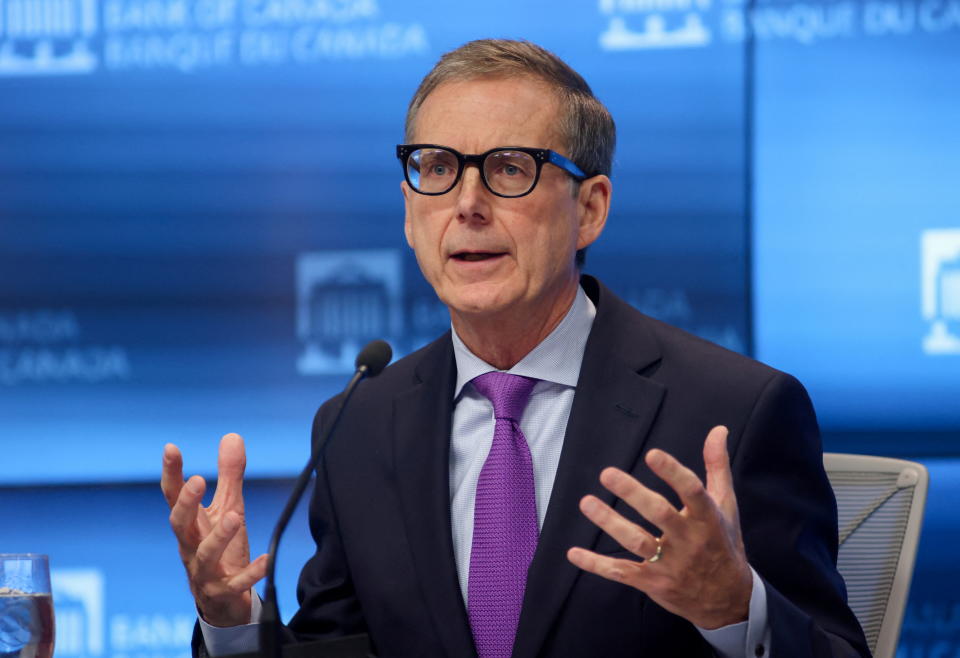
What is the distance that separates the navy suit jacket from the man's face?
0.17 metres

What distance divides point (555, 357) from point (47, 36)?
219cm

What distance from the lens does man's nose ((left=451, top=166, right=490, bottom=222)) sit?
1766mm

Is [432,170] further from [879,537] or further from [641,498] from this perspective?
[879,537]

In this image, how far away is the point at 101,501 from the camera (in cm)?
327

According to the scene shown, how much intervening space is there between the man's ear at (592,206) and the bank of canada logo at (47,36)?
1.97 m

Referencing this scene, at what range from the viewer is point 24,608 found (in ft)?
4.50

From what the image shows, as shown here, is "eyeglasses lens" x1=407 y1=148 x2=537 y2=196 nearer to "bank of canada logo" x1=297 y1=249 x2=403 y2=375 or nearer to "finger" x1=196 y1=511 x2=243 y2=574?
"finger" x1=196 y1=511 x2=243 y2=574

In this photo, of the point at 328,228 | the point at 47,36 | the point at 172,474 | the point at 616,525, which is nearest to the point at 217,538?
the point at 172,474

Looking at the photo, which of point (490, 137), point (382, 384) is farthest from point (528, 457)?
point (490, 137)

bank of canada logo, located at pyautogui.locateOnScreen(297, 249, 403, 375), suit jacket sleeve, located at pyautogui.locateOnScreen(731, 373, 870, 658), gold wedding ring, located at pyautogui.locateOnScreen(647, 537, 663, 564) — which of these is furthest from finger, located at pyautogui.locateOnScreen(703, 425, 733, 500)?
bank of canada logo, located at pyautogui.locateOnScreen(297, 249, 403, 375)

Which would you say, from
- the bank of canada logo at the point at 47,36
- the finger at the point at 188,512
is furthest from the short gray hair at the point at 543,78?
the bank of canada logo at the point at 47,36

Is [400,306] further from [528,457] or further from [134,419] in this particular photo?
[528,457]

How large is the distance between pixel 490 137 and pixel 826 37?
68.4 inches

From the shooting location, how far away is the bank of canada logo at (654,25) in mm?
3154
